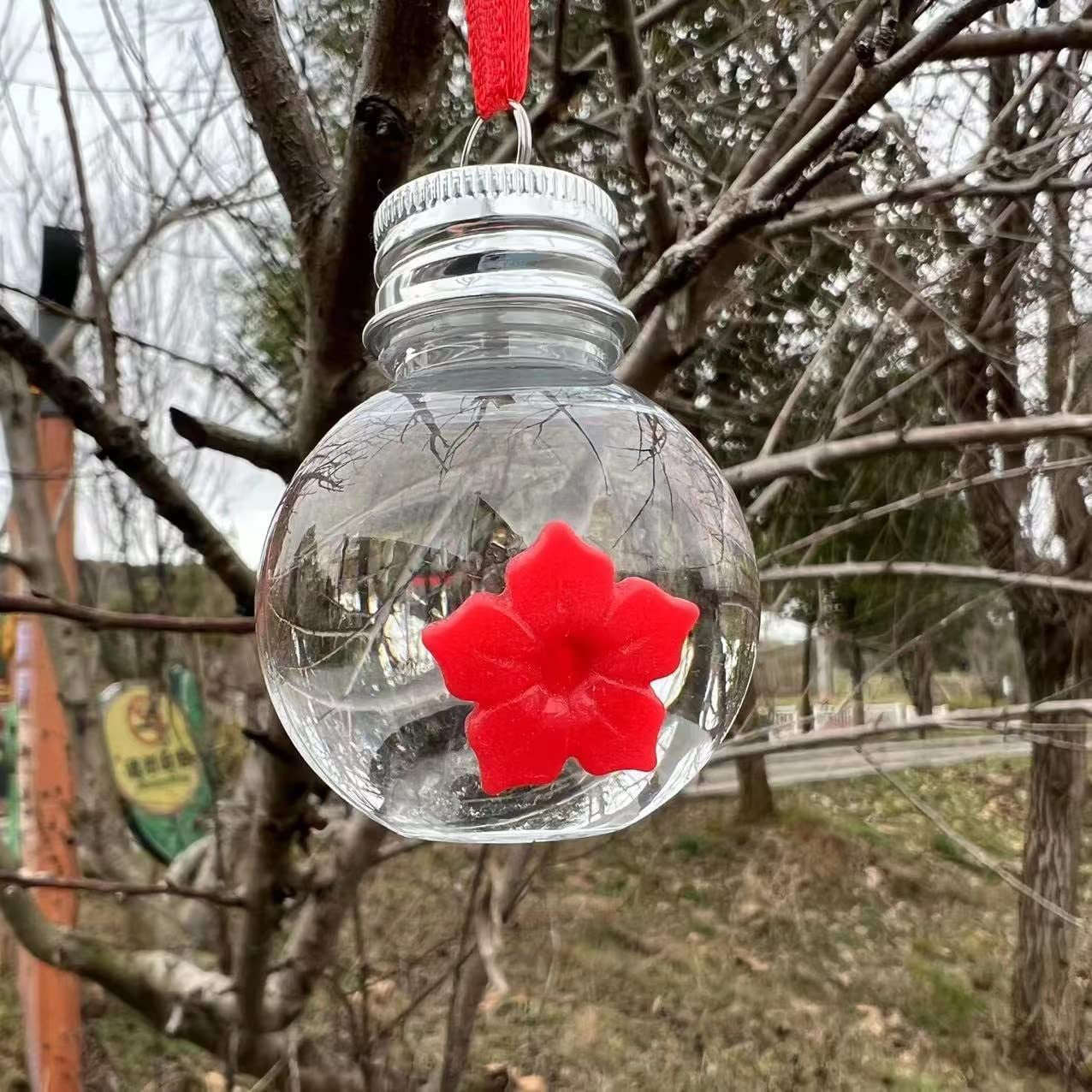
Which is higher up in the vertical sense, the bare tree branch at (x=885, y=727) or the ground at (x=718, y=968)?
the bare tree branch at (x=885, y=727)

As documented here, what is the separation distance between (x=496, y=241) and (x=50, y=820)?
218 centimetres

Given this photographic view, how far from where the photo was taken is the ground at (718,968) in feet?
9.62

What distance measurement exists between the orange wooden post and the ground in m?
0.40

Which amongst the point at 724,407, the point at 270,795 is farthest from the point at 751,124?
the point at 270,795

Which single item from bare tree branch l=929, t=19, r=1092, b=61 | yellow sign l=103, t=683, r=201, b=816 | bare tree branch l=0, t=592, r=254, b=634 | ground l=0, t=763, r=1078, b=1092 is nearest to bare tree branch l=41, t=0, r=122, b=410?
bare tree branch l=0, t=592, r=254, b=634

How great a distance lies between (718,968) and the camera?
363cm

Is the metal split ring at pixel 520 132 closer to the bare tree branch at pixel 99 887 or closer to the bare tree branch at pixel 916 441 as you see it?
the bare tree branch at pixel 916 441

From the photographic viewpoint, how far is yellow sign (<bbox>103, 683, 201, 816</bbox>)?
3.31 meters

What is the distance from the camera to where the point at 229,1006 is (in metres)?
1.50

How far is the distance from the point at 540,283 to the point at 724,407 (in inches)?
98.2

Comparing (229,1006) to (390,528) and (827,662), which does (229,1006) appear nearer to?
(390,528)

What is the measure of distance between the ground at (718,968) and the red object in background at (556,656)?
1774mm

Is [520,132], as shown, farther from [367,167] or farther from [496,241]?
[367,167]

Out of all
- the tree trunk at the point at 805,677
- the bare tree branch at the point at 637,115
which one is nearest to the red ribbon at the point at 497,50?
the bare tree branch at the point at 637,115
